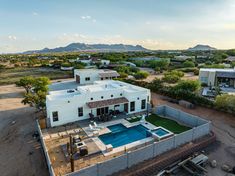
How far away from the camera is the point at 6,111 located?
26.6 metres

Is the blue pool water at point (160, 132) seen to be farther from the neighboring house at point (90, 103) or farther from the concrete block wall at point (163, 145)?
the neighboring house at point (90, 103)

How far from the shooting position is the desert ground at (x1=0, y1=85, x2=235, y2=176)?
14293 mm

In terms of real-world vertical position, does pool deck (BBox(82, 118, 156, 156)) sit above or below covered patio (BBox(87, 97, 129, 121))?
below

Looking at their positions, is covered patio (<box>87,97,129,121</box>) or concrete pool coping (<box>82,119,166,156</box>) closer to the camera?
concrete pool coping (<box>82,119,166,156</box>)

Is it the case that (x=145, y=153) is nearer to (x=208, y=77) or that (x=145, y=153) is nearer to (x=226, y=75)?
(x=208, y=77)

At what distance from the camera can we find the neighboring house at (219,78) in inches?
1468

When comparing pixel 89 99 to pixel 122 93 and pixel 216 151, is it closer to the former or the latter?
pixel 122 93

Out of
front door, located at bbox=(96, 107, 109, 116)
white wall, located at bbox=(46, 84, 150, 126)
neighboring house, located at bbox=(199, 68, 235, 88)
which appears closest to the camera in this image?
white wall, located at bbox=(46, 84, 150, 126)

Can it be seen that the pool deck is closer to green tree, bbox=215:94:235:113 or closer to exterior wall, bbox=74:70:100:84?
green tree, bbox=215:94:235:113

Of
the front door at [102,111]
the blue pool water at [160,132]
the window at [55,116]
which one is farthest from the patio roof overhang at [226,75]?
the window at [55,116]

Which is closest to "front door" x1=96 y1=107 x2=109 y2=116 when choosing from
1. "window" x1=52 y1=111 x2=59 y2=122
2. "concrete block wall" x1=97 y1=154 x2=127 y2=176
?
"window" x1=52 y1=111 x2=59 y2=122

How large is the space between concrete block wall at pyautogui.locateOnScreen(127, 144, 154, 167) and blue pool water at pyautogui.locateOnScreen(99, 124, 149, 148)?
10.9 ft

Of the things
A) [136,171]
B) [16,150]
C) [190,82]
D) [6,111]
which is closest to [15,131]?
[16,150]

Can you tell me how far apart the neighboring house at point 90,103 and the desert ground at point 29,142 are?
3543 millimetres
